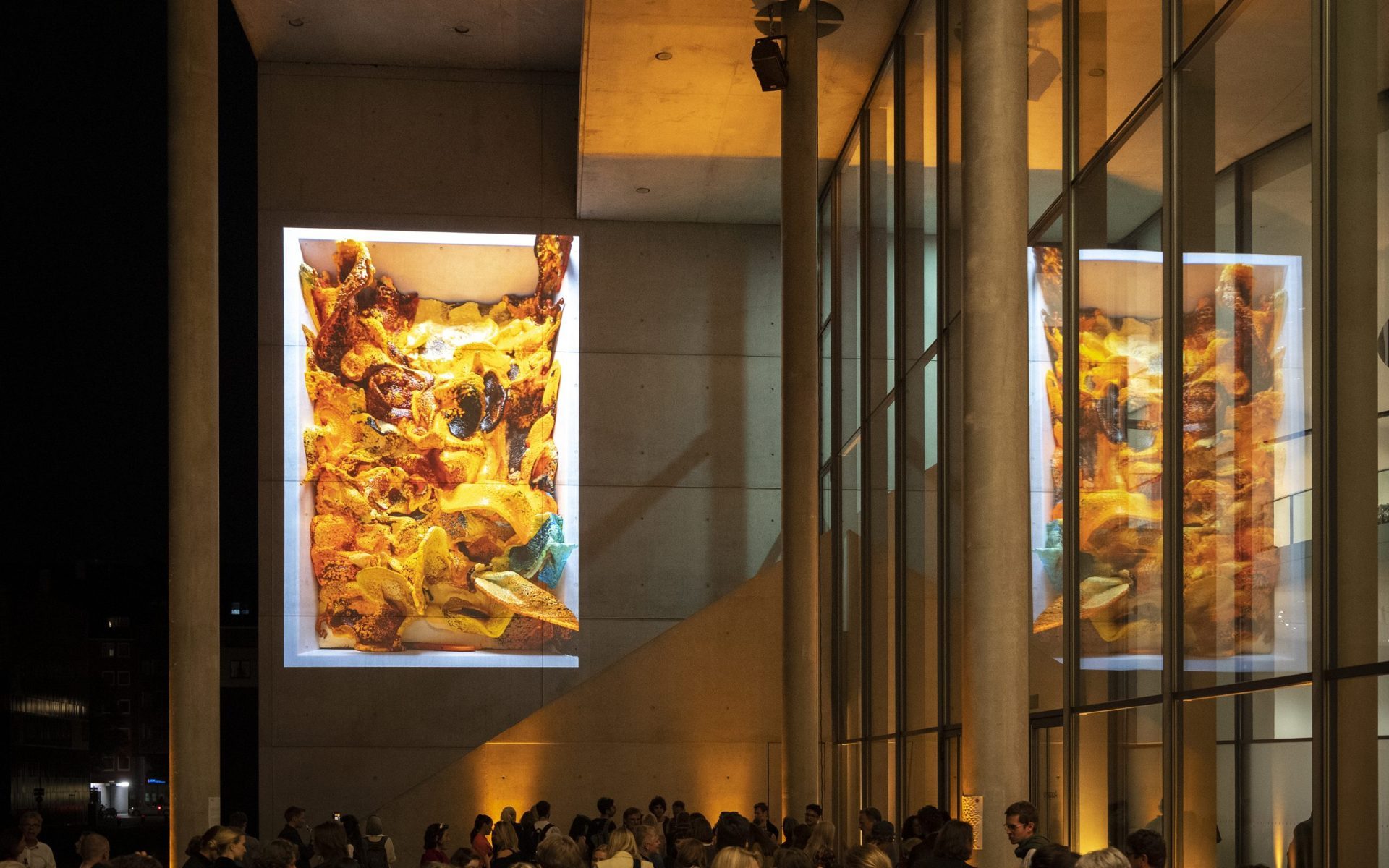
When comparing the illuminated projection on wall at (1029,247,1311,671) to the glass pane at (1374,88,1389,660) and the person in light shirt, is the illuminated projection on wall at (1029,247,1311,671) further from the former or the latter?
the person in light shirt

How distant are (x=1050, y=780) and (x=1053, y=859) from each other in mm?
6213

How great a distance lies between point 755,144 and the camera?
22.3 m

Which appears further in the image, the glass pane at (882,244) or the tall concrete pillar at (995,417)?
the glass pane at (882,244)

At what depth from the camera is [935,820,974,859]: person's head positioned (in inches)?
259

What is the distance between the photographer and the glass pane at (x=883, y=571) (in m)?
17.6

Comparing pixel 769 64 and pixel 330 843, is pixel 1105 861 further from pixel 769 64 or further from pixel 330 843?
pixel 769 64

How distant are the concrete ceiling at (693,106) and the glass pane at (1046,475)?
267 inches

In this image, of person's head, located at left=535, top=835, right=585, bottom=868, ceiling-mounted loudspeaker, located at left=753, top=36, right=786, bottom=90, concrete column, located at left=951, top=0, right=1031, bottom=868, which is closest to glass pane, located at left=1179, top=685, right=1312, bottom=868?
concrete column, located at left=951, top=0, right=1031, bottom=868

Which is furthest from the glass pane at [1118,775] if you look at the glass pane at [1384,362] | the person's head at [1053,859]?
the person's head at [1053,859]

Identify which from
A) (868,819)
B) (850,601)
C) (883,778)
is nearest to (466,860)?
(868,819)

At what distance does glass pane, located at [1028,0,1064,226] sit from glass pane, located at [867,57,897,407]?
17.0 feet

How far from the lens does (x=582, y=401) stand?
2467 cm

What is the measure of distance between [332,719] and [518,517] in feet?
13.6

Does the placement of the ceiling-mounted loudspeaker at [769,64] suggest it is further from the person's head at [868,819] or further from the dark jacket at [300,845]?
the dark jacket at [300,845]
